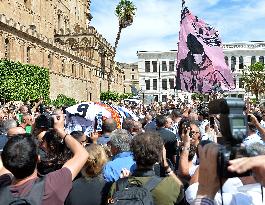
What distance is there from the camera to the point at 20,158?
10.9 ft

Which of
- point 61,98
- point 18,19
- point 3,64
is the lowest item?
point 61,98

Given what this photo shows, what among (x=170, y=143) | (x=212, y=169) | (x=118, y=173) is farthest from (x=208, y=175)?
(x=170, y=143)

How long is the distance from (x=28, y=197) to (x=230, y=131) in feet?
5.63

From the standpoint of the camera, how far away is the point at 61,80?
158 ft

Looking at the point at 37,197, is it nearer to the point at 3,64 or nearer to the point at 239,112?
the point at 239,112

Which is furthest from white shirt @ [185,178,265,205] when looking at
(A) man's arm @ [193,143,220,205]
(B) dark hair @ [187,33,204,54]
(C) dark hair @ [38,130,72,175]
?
(B) dark hair @ [187,33,204,54]

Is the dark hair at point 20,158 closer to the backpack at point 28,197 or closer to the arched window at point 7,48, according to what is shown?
the backpack at point 28,197

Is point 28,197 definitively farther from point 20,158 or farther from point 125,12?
point 125,12

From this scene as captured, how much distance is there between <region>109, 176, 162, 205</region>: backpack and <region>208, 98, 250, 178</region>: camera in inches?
54.6

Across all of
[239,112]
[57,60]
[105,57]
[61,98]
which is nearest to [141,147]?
[239,112]

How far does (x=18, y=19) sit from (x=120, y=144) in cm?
4659

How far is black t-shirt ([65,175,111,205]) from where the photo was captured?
4137mm

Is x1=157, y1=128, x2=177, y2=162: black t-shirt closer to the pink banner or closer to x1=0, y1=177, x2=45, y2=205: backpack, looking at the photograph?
the pink banner

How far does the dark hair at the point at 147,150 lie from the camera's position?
13.0ft
